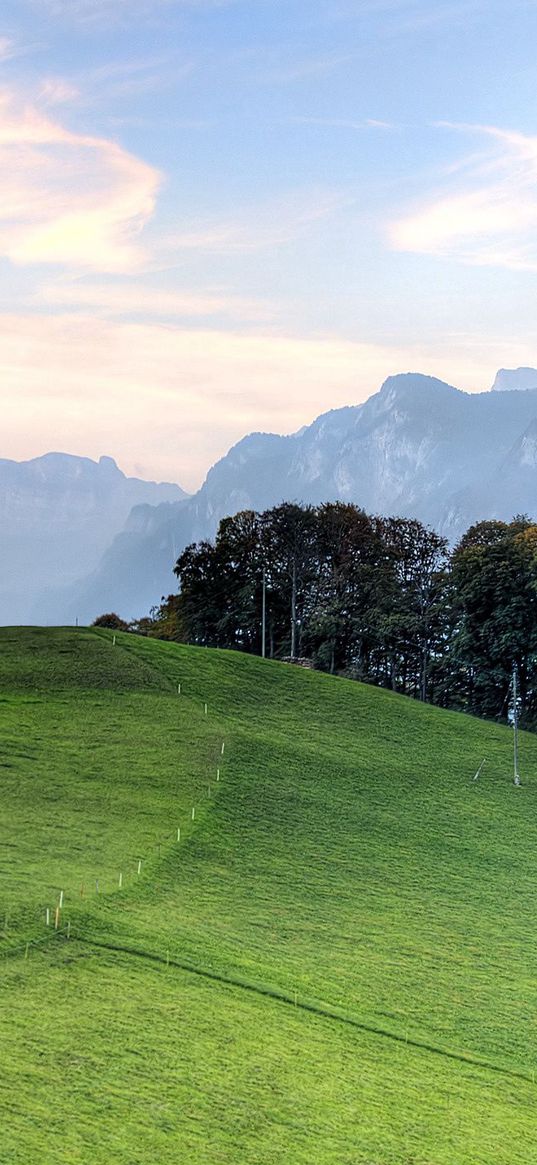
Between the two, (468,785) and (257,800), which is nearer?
(257,800)

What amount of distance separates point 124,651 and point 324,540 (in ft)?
115

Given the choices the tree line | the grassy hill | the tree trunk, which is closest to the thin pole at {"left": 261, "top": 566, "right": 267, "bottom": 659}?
the tree line

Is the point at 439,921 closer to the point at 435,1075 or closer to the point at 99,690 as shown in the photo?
the point at 435,1075

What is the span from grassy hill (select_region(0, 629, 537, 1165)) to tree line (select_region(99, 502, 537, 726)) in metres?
17.3

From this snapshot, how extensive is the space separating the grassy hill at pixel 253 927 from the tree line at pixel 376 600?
56.9 ft

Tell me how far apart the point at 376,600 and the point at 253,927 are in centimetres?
6416

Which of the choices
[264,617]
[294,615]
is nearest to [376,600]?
[294,615]

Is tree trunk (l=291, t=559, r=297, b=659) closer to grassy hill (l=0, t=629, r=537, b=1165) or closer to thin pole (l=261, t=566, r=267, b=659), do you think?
thin pole (l=261, t=566, r=267, b=659)

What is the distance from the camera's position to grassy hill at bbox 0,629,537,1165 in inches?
963

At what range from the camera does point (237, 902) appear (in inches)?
1615

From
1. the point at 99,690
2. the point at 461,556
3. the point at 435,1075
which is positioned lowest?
the point at 435,1075

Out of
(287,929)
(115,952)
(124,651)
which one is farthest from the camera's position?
(124,651)

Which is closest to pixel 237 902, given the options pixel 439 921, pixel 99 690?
pixel 439 921

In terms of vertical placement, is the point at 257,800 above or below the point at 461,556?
below
